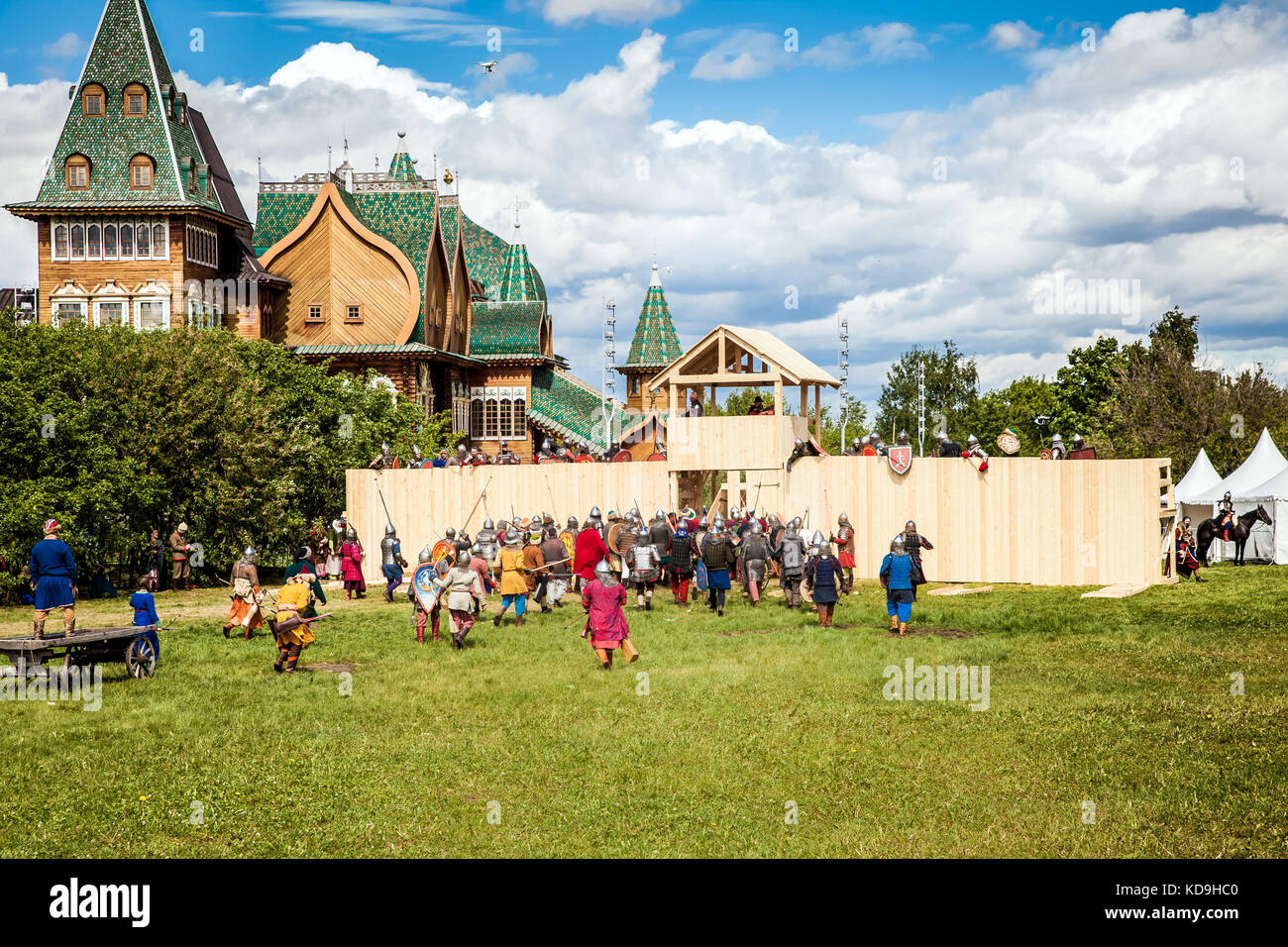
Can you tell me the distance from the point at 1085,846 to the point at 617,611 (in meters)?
8.42

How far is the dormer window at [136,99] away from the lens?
144 ft

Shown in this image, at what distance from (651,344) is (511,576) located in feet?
133

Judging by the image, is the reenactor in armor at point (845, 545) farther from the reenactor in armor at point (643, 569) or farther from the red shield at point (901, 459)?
the reenactor in armor at point (643, 569)

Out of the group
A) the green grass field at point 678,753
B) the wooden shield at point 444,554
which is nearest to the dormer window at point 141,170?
the wooden shield at point 444,554

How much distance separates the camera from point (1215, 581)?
24.5m

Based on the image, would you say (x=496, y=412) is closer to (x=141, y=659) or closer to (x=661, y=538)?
(x=661, y=538)

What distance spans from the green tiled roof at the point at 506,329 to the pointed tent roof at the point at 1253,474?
30176 millimetres

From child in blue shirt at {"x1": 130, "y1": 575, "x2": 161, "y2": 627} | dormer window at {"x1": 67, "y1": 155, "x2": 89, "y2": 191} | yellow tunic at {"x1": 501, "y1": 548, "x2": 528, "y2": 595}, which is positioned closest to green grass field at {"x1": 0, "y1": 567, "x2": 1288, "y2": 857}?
child in blue shirt at {"x1": 130, "y1": 575, "x2": 161, "y2": 627}

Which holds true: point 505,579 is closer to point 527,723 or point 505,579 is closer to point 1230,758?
point 527,723

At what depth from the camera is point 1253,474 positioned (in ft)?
107

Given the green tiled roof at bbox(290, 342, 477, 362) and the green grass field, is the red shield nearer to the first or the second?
→ the green grass field

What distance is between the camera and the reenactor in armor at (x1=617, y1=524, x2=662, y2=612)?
71.5 ft

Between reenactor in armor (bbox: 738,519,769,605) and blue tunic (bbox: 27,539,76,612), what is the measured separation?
463 inches
